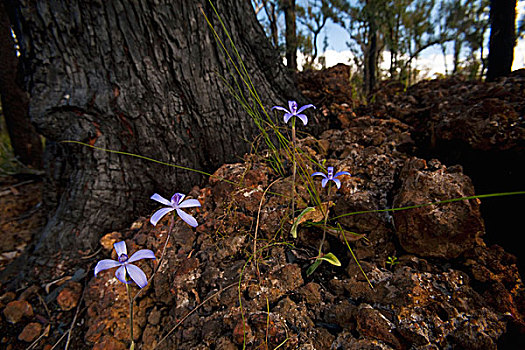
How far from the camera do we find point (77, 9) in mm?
1161

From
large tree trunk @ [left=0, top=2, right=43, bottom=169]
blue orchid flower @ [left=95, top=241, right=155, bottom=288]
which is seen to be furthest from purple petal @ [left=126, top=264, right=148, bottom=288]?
large tree trunk @ [left=0, top=2, right=43, bottom=169]

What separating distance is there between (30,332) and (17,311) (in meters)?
0.16

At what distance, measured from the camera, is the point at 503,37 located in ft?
6.84

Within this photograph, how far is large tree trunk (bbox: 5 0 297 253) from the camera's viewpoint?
1176 millimetres

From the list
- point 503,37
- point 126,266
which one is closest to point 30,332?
point 126,266

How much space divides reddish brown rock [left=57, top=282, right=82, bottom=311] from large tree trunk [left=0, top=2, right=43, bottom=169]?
3079mm

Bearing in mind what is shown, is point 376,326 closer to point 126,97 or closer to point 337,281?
point 337,281

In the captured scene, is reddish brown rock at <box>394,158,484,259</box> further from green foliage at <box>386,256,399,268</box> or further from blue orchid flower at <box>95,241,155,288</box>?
blue orchid flower at <box>95,241,155,288</box>

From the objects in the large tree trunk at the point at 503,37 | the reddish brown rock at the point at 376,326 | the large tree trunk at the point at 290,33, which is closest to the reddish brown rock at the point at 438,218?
the reddish brown rock at the point at 376,326

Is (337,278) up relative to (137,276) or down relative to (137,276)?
down

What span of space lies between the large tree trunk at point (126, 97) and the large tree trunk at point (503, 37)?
2.21m

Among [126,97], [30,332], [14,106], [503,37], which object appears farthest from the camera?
[14,106]

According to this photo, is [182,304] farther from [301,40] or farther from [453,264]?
[301,40]

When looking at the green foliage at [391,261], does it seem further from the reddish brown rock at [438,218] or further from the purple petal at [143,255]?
the purple petal at [143,255]
